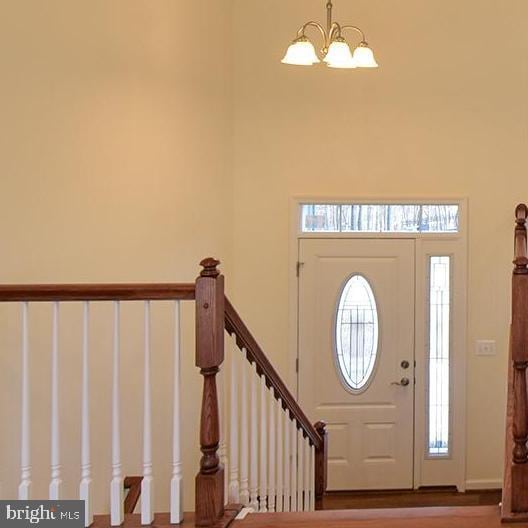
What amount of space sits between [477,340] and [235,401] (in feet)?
11.7

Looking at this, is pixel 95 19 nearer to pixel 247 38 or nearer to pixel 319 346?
pixel 247 38

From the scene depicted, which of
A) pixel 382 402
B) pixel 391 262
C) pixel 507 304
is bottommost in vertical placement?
pixel 382 402

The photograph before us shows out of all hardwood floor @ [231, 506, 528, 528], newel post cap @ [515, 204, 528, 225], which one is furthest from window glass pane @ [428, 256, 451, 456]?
hardwood floor @ [231, 506, 528, 528]

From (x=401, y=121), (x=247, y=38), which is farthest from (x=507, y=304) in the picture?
(x=247, y=38)

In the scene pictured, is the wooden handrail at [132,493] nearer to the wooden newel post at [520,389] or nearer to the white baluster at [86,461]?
the white baluster at [86,461]

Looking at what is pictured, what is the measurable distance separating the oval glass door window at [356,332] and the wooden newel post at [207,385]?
345 centimetres

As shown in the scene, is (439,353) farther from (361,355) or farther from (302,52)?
(302,52)

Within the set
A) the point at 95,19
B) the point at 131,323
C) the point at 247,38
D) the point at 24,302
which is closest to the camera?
the point at 24,302

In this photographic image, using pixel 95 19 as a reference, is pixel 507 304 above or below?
below

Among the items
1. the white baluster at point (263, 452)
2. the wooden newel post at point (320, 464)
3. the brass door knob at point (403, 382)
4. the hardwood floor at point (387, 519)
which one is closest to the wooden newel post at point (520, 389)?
the hardwood floor at point (387, 519)

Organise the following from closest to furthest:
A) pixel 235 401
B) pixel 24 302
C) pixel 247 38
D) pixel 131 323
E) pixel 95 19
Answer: pixel 24 302, pixel 235 401, pixel 95 19, pixel 131 323, pixel 247 38

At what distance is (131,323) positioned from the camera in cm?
348

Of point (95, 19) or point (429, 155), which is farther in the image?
point (429, 155)

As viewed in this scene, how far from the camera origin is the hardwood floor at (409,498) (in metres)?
5.32
